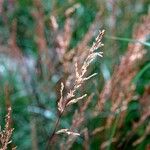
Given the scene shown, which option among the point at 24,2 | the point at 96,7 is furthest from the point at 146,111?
the point at 24,2

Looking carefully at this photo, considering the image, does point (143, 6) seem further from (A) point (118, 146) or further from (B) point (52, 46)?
(A) point (118, 146)

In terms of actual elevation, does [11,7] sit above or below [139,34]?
above

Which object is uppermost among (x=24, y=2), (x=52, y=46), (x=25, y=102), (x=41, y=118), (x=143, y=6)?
(x=24, y=2)

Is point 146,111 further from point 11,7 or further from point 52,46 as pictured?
point 11,7

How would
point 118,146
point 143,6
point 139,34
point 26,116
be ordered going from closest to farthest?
1. point 139,34
2. point 118,146
3. point 26,116
4. point 143,6

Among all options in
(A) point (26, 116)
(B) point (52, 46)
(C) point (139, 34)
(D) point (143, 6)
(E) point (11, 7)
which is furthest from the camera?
(D) point (143, 6)

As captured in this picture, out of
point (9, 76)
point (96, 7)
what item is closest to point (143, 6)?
point (96, 7)

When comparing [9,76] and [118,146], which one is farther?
[9,76]
